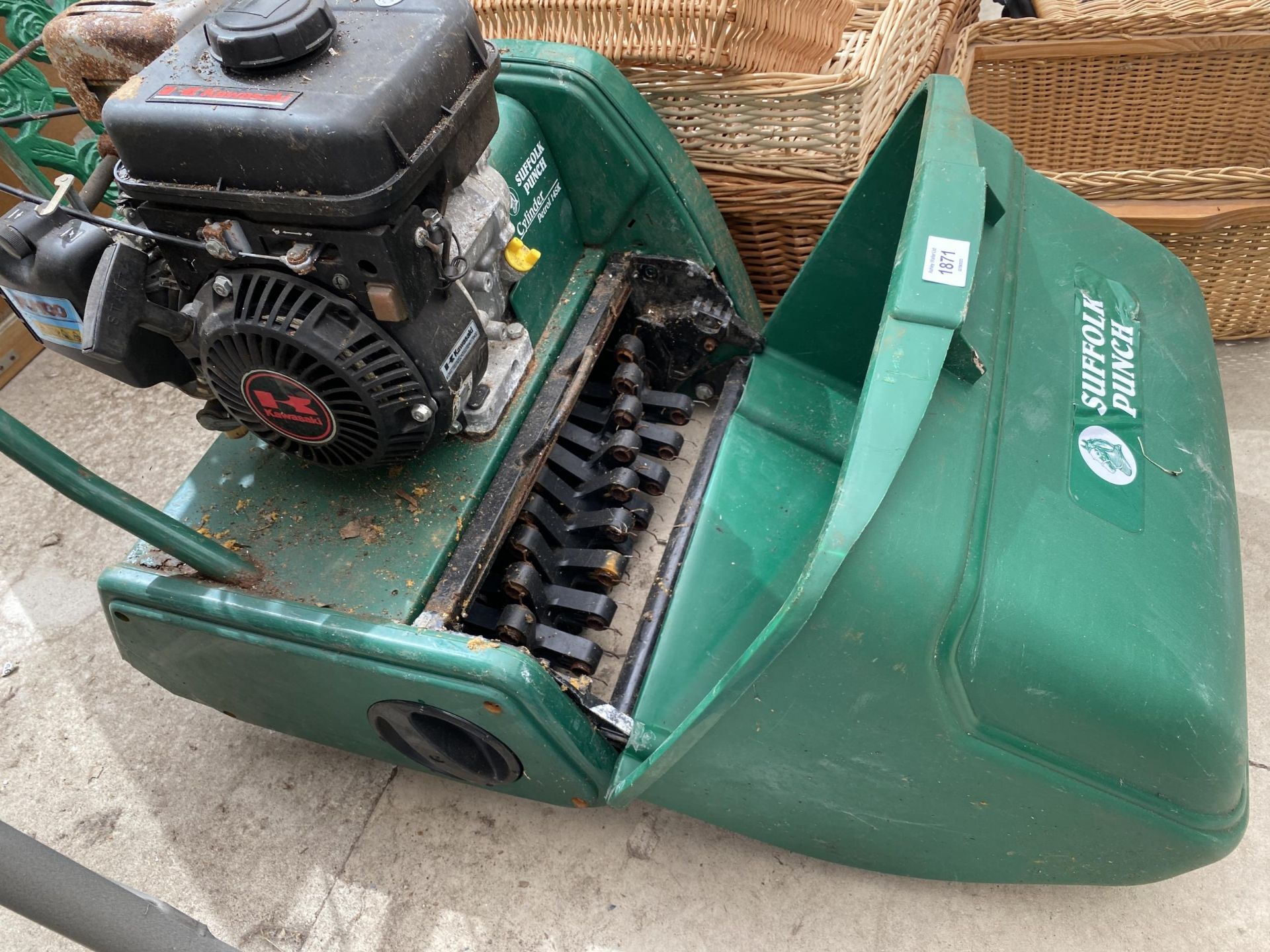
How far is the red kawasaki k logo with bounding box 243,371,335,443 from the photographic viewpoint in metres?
→ 1.16

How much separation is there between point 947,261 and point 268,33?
737 millimetres

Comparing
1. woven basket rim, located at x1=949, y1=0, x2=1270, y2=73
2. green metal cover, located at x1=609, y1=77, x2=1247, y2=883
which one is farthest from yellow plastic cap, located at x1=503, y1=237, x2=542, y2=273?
woven basket rim, located at x1=949, y1=0, x2=1270, y2=73

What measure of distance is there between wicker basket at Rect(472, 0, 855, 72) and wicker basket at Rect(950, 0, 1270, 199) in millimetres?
648

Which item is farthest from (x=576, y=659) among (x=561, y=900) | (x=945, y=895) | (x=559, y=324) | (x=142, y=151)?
(x=142, y=151)

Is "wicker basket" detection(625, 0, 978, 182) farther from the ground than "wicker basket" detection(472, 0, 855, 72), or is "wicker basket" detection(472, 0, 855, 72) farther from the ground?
"wicker basket" detection(472, 0, 855, 72)

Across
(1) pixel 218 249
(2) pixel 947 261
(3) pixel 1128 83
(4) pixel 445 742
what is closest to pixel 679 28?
(2) pixel 947 261

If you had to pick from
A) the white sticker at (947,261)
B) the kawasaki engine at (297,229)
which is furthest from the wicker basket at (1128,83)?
the kawasaki engine at (297,229)

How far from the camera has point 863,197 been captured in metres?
1.52

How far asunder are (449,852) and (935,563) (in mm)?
955

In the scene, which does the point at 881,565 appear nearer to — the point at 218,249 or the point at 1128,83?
the point at 218,249

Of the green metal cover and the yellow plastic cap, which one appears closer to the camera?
the green metal cover

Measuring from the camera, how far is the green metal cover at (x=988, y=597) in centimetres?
100

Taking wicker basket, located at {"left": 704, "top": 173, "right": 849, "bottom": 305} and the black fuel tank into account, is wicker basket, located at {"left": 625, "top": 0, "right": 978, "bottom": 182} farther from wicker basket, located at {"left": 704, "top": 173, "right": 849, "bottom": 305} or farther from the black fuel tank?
the black fuel tank

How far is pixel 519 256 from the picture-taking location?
1.32 meters
